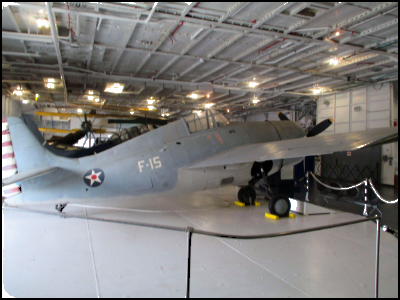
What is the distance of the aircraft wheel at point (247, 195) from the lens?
25.6ft

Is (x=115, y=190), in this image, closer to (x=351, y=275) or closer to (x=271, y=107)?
(x=351, y=275)

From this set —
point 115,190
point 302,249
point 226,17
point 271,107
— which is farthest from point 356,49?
point 271,107

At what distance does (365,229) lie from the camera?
5.36m

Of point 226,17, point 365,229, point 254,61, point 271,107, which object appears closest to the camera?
point 365,229

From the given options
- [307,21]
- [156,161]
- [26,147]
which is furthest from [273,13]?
[26,147]

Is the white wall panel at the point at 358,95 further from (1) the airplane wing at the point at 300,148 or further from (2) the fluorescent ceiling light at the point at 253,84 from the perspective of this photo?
(1) the airplane wing at the point at 300,148

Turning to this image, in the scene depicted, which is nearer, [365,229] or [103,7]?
[365,229]

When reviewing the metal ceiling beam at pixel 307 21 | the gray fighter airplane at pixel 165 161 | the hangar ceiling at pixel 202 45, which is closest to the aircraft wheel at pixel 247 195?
the gray fighter airplane at pixel 165 161

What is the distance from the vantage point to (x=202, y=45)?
8500 mm

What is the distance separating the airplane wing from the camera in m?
5.06

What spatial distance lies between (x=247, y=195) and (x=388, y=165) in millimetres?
→ 9891

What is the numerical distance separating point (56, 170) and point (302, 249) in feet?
16.8

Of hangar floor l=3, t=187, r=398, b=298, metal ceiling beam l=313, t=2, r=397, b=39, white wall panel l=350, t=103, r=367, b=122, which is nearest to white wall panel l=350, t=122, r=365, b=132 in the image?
white wall panel l=350, t=103, r=367, b=122

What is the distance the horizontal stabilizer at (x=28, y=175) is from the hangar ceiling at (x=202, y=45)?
3585 mm
